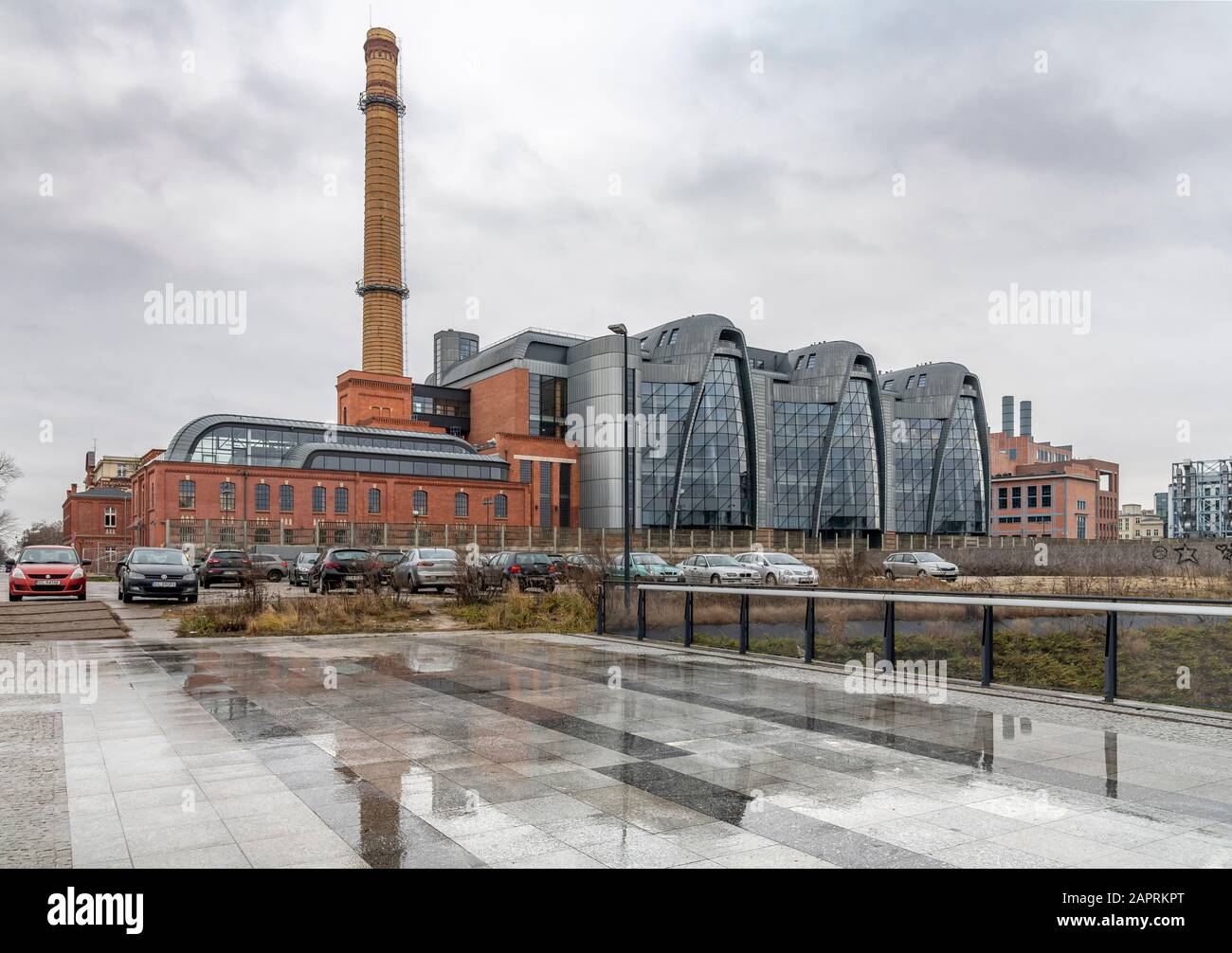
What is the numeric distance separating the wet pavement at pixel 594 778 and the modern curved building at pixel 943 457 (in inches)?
3403

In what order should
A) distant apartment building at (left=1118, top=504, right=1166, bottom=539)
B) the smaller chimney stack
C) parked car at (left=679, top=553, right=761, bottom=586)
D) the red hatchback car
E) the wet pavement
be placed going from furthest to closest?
distant apartment building at (left=1118, top=504, right=1166, bottom=539) → the smaller chimney stack → parked car at (left=679, top=553, right=761, bottom=586) → the red hatchback car → the wet pavement

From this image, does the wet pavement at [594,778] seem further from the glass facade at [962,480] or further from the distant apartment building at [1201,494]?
the distant apartment building at [1201,494]

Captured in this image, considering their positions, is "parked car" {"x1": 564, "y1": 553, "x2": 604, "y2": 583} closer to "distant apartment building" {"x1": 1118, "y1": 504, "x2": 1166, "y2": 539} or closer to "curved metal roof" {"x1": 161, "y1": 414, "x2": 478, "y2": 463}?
"curved metal roof" {"x1": 161, "y1": 414, "x2": 478, "y2": 463}

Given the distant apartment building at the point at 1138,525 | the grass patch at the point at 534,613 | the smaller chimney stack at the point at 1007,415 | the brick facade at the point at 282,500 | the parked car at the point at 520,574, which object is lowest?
the distant apartment building at the point at 1138,525

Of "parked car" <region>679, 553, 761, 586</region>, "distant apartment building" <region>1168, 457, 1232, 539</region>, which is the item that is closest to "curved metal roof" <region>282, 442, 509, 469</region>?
"parked car" <region>679, 553, 761, 586</region>

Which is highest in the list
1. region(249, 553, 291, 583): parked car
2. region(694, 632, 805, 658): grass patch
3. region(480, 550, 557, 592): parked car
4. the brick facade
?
the brick facade

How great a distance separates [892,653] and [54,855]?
8.95 metres

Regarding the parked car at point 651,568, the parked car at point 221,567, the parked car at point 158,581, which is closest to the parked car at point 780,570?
the parked car at point 651,568

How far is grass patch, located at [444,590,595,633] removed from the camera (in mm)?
18000

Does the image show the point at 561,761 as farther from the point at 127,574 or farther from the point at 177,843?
the point at 127,574

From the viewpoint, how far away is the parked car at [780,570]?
3291 centimetres

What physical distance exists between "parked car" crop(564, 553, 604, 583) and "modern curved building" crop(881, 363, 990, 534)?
76.6 meters

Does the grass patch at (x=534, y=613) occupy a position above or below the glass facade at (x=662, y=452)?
below
